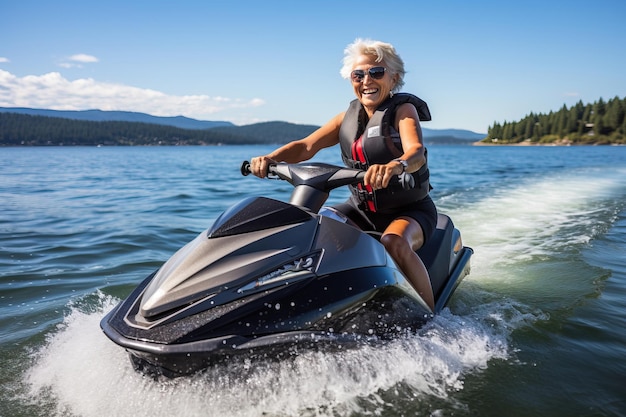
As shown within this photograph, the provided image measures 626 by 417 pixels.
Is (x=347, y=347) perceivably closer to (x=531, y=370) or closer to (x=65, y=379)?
(x=531, y=370)

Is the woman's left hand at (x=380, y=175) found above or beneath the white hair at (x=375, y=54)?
beneath

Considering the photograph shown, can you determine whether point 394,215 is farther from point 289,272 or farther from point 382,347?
point 289,272

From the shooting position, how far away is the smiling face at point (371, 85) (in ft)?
9.96

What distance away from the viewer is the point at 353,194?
3.46m

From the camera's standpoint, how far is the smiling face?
9.96ft

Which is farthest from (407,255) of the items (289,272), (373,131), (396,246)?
(289,272)

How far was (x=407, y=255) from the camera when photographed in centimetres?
275

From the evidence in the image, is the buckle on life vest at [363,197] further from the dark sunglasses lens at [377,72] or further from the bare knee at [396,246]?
the dark sunglasses lens at [377,72]

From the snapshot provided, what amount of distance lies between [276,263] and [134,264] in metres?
3.44

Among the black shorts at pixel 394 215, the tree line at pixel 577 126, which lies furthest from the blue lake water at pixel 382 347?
the tree line at pixel 577 126

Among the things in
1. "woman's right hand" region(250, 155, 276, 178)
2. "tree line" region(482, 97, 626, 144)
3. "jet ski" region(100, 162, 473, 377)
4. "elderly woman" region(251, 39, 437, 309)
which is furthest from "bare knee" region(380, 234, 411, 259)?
"tree line" region(482, 97, 626, 144)

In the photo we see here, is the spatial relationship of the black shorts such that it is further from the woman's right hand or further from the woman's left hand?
the woman's left hand

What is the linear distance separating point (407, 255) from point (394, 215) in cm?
54

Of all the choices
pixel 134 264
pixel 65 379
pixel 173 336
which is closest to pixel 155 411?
pixel 173 336
